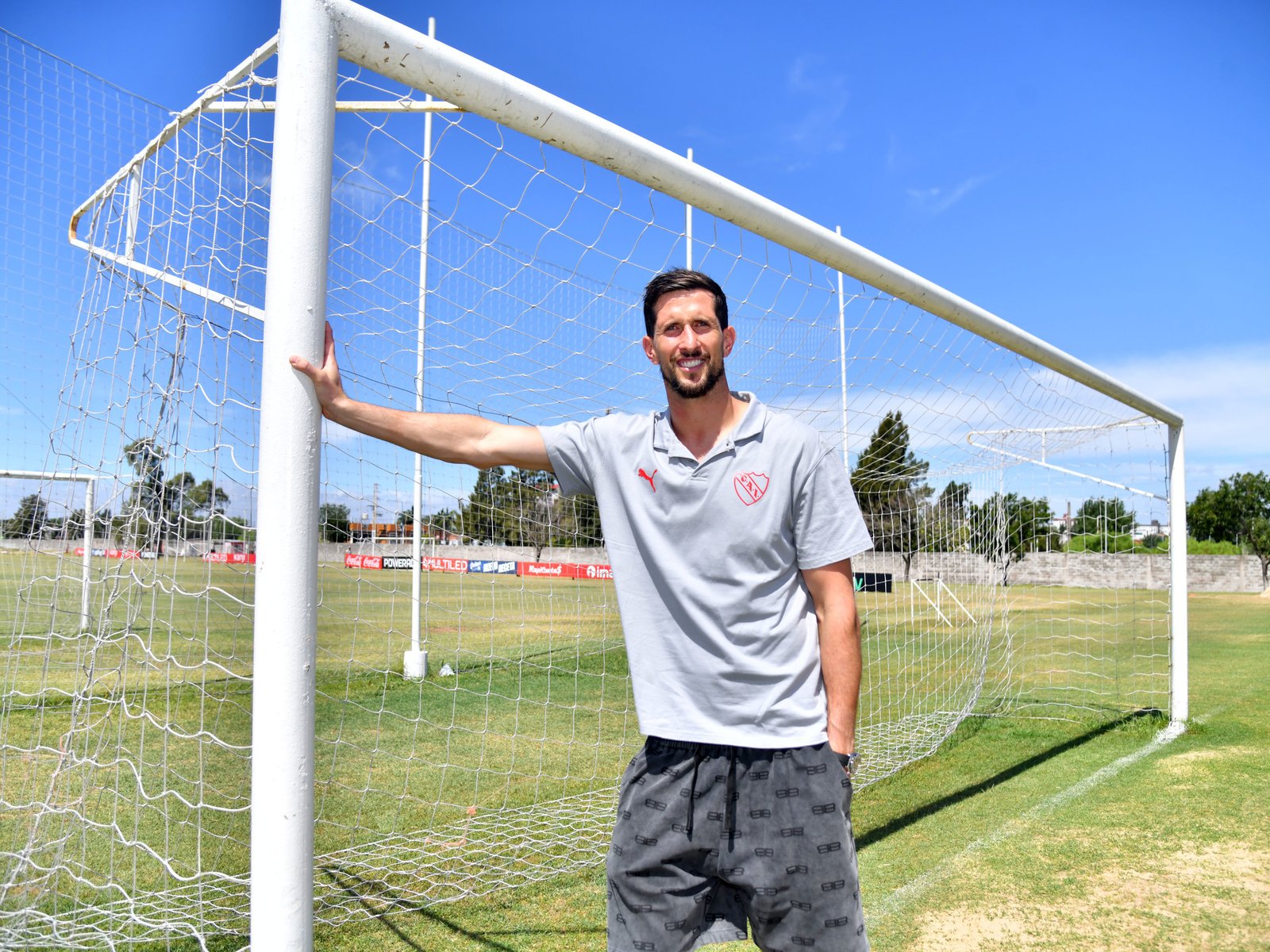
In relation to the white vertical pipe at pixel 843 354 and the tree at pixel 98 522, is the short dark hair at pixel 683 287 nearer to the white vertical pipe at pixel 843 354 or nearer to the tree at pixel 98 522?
the white vertical pipe at pixel 843 354

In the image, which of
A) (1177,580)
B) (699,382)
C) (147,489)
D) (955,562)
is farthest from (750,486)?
(955,562)

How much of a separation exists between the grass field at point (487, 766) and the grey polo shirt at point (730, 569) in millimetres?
1042

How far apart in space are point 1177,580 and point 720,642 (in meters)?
7.00

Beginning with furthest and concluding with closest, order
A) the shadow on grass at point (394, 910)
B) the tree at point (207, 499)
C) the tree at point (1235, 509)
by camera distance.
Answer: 1. the tree at point (1235, 509)
2. the tree at point (207, 499)
3. the shadow on grass at point (394, 910)

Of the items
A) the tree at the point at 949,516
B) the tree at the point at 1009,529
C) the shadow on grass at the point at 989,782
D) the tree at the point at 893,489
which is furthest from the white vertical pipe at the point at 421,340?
the tree at the point at 1009,529

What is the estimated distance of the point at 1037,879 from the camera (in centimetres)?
383

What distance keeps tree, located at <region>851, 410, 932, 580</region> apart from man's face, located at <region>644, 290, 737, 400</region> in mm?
3902

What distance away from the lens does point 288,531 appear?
190 cm

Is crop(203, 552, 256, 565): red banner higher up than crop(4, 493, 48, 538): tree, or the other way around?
crop(4, 493, 48, 538): tree

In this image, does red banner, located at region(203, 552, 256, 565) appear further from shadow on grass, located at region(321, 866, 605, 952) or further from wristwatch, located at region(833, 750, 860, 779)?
wristwatch, located at region(833, 750, 860, 779)

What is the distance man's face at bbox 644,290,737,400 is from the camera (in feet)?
6.54

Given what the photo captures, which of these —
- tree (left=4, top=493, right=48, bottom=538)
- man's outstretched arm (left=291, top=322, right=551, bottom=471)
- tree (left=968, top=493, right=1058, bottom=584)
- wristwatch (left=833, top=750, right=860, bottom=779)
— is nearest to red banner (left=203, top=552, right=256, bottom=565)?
man's outstretched arm (left=291, top=322, right=551, bottom=471)

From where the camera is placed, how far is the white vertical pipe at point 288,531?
1.89 meters

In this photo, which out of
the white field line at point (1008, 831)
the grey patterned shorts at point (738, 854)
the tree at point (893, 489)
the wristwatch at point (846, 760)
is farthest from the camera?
the tree at point (893, 489)
